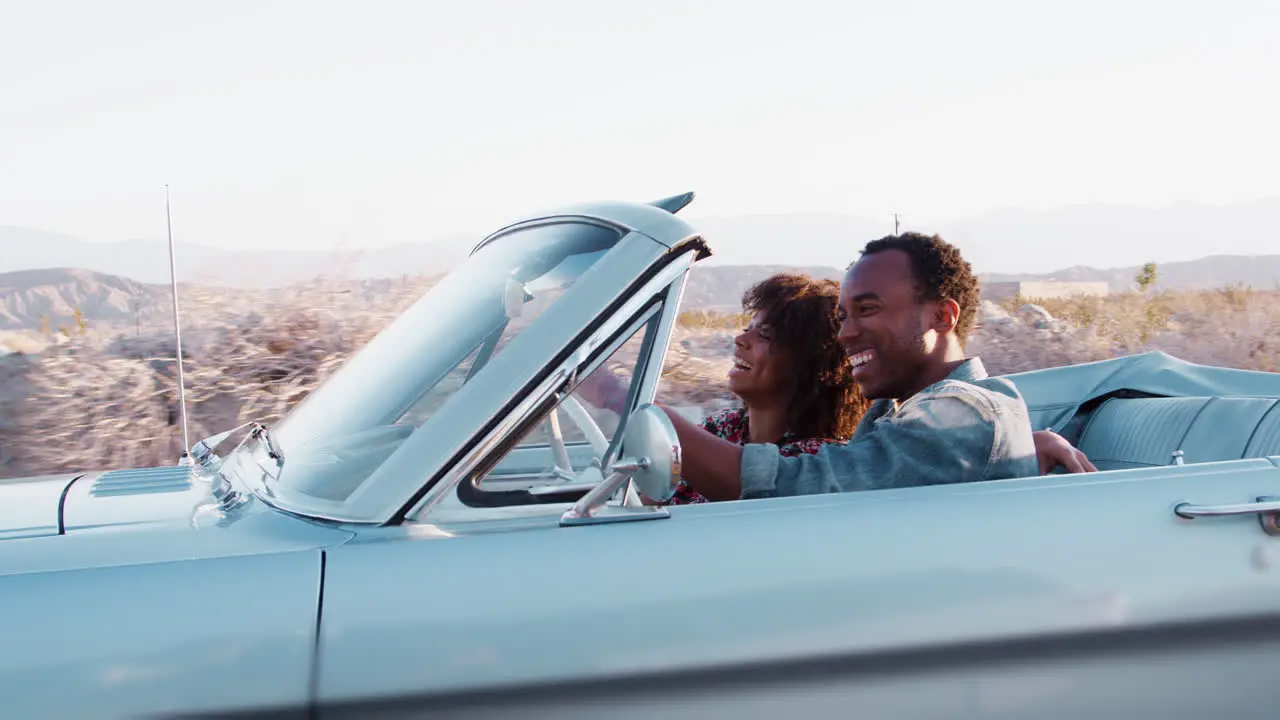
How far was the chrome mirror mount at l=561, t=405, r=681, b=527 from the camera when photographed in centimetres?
177

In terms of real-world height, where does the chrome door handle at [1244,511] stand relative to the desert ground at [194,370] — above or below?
above

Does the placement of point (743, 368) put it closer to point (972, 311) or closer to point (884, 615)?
point (972, 311)

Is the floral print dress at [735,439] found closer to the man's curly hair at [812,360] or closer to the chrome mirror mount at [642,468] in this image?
the man's curly hair at [812,360]

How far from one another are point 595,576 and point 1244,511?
106cm

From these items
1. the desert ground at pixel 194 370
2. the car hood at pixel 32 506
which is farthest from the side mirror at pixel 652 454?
the desert ground at pixel 194 370

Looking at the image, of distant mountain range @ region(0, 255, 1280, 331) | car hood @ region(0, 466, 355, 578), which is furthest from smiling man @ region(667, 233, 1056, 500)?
car hood @ region(0, 466, 355, 578)

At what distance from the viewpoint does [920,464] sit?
225cm

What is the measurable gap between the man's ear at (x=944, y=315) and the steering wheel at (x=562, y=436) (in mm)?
960

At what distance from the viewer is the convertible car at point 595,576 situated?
1.66 m

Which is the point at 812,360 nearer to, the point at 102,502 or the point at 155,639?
the point at 102,502

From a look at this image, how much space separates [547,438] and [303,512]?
1.41ft

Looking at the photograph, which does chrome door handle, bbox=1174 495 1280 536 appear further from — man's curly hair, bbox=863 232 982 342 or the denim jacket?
man's curly hair, bbox=863 232 982 342

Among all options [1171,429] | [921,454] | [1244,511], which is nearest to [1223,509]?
[1244,511]

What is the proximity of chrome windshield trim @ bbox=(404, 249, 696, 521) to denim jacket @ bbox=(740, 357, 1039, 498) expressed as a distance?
1.08 ft
